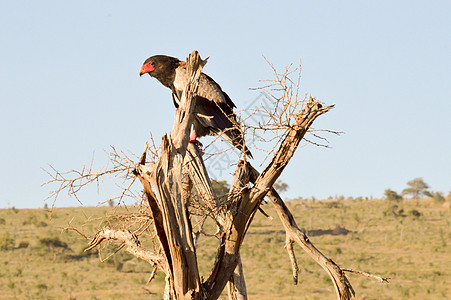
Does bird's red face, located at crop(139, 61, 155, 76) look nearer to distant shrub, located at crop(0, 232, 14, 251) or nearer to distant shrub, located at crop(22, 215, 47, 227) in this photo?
distant shrub, located at crop(0, 232, 14, 251)

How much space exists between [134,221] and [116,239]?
0.44 m

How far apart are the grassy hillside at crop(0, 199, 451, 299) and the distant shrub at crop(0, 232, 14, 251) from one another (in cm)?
5

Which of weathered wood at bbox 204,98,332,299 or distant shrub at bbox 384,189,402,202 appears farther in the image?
distant shrub at bbox 384,189,402,202

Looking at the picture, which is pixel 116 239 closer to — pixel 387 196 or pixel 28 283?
pixel 28 283

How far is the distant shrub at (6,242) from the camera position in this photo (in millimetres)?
31203

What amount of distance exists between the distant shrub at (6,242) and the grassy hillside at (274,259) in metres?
0.05

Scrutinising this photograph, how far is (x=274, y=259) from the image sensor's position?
30.5 metres

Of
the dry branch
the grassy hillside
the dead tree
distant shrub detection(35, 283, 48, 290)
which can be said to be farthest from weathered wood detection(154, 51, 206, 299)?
distant shrub detection(35, 283, 48, 290)

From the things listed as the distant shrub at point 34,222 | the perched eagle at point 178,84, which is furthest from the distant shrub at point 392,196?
the perched eagle at point 178,84

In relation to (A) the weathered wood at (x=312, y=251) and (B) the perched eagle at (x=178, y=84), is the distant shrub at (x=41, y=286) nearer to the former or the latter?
(B) the perched eagle at (x=178, y=84)

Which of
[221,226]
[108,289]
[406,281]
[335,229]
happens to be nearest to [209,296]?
[221,226]

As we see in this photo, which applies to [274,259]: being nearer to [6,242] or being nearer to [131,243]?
[6,242]

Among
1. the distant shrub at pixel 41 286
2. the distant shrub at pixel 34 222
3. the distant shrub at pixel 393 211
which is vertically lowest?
the distant shrub at pixel 41 286

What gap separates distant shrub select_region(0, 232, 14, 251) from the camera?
31.2 metres
